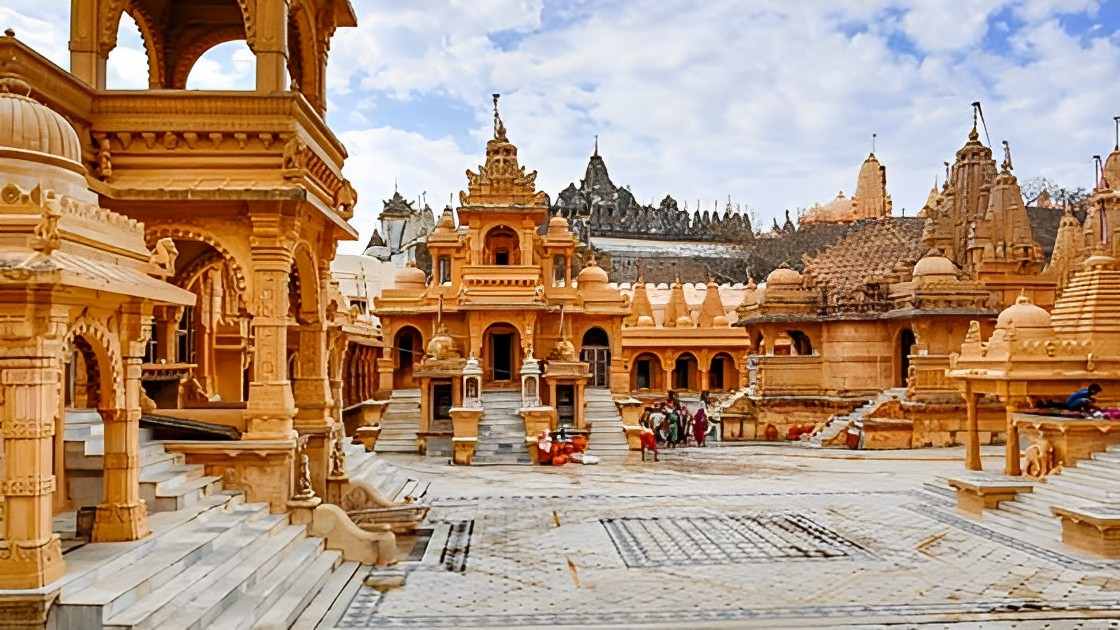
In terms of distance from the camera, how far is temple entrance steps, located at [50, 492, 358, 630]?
6.78 m

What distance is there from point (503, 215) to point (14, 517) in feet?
81.1

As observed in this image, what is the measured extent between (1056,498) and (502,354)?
20230 millimetres

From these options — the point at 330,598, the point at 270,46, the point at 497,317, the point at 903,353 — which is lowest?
the point at 330,598

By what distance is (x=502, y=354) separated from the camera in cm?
3150

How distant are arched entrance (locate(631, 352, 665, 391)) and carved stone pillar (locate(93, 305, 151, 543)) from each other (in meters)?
34.6

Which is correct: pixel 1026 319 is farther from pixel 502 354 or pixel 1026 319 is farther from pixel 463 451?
pixel 502 354

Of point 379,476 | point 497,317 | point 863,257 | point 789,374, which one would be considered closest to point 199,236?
point 379,476

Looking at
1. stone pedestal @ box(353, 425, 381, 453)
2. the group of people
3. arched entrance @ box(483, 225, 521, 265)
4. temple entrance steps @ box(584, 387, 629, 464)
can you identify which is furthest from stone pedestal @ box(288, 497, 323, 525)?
arched entrance @ box(483, 225, 521, 265)

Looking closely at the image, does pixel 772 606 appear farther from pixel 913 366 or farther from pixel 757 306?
pixel 757 306

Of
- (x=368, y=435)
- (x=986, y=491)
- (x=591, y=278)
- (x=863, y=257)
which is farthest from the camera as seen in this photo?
(x=863, y=257)

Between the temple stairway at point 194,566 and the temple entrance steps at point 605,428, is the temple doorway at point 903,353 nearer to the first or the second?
the temple entrance steps at point 605,428

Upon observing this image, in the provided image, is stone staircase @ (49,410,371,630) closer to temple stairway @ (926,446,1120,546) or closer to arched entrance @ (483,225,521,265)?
temple stairway @ (926,446,1120,546)

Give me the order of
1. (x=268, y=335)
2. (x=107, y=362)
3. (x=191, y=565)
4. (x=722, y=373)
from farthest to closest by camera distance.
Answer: (x=722, y=373) → (x=268, y=335) → (x=191, y=565) → (x=107, y=362)

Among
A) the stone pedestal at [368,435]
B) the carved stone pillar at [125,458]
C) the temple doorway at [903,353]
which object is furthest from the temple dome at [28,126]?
the temple doorway at [903,353]
